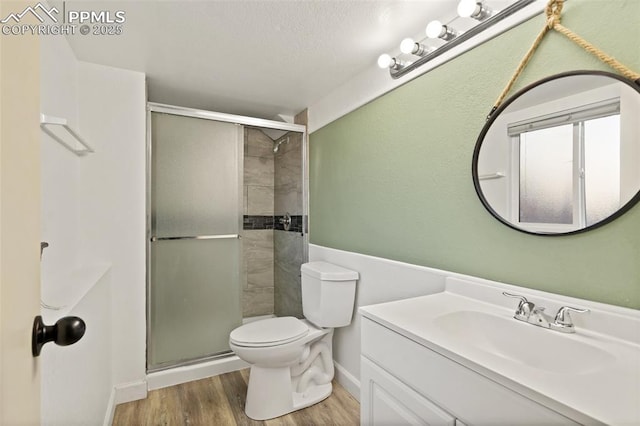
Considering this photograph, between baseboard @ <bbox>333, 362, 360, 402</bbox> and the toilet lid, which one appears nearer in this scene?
the toilet lid

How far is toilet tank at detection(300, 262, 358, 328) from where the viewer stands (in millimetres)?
2039

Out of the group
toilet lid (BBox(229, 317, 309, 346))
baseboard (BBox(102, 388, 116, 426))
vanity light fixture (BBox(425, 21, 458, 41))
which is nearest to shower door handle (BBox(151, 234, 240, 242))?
toilet lid (BBox(229, 317, 309, 346))

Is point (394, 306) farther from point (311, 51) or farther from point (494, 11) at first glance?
point (311, 51)

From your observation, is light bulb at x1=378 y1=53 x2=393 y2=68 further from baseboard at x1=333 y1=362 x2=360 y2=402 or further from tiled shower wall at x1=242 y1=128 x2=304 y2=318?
baseboard at x1=333 y1=362 x2=360 y2=402

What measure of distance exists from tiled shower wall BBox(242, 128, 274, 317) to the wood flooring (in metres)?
1.27

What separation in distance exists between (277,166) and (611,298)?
2870 mm

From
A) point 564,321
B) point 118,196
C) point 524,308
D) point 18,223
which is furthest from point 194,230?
point 564,321

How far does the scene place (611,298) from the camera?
964mm

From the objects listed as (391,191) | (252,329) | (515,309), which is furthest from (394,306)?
(252,329)

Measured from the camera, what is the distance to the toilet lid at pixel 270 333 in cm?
183

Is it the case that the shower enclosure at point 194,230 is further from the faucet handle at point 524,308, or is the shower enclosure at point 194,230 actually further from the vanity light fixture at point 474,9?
the faucet handle at point 524,308

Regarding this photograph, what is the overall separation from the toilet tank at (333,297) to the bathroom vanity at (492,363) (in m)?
0.76

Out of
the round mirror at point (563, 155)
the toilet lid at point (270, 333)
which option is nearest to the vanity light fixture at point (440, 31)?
the round mirror at point (563, 155)

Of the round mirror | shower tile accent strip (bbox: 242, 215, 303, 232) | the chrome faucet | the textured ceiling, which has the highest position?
the textured ceiling
